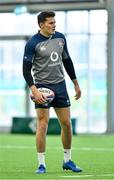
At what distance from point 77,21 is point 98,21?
2.41 ft

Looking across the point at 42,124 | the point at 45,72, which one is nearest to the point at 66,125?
the point at 42,124

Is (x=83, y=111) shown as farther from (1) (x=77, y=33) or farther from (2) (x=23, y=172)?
(2) (x=23, y=172)

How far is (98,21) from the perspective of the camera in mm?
22703

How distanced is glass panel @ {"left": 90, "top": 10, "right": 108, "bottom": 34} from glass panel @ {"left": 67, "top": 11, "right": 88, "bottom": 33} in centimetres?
21

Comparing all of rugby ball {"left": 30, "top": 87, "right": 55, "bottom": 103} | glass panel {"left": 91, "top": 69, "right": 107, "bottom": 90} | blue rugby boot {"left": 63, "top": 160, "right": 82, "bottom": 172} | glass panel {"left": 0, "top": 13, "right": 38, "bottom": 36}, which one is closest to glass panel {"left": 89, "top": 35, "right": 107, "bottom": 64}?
glass panel {"left": 91, "top": 69, "right": 107, "bottom": 90}

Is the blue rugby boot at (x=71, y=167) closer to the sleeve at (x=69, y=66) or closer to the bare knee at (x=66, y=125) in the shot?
the bare knee at (x=66, y=125)

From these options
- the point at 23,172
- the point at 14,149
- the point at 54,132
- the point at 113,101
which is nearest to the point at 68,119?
the point at 23,172

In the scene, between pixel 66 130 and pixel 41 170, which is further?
pixel 66 130

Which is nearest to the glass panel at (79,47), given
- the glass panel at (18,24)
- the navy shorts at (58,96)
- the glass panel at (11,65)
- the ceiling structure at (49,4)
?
the ceiling structure at (49,4)

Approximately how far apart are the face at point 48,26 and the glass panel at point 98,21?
14.5m

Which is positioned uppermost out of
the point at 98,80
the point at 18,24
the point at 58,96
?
the point at 18,24

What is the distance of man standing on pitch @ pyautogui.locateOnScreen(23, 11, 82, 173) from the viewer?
816 centimetres

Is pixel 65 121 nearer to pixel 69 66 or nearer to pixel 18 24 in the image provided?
pixel 69 66

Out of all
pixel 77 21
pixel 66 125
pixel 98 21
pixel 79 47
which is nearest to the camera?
pixel 66 125
